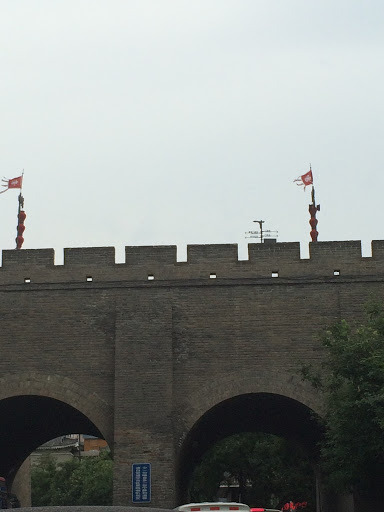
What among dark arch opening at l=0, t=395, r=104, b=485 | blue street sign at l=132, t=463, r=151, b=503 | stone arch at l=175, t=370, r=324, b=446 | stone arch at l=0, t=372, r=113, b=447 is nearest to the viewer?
blue street sign at l=132, t=463, r=151, b=503

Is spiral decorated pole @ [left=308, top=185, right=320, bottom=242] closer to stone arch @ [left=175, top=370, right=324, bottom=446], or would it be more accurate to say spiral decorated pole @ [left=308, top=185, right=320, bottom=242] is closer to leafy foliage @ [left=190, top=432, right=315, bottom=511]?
stone arch @ [left=175, top=370, right=324, bottom=446]

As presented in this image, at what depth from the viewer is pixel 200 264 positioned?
23.7 metres

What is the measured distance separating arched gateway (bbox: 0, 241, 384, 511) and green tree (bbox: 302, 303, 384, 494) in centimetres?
254

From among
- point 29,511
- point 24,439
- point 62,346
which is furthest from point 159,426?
point 29,511

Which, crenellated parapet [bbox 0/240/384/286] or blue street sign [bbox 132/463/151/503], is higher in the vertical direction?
crenellated parapet [bbox 0/240/384/286]

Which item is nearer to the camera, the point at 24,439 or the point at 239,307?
the point at 239,307

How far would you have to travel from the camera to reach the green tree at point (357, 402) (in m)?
18.6

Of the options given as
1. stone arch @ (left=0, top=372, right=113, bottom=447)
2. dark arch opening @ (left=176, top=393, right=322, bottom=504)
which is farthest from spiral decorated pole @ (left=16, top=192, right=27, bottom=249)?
dark arch opening @ (left=176, top=393, right=322, bottom=504)

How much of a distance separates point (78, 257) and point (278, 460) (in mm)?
20757

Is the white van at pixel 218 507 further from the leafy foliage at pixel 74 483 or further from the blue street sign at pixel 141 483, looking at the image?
the leafy foliage at pixel 74 483

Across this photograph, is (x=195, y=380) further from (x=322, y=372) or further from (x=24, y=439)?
(x=24, y=439)

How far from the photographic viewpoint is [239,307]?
919 inches

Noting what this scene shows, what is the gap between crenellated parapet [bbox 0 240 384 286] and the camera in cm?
2352

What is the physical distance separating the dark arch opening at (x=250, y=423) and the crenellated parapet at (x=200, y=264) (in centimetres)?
318
